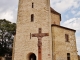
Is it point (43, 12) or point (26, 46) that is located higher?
point (43, 12)

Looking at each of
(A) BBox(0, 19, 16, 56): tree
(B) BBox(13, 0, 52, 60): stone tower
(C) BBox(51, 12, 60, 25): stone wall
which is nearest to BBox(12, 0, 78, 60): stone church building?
(B) BBox(13, 0, 52, 60): stone tower

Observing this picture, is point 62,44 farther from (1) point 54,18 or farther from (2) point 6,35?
(2) point 6,35

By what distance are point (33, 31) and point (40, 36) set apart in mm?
1648

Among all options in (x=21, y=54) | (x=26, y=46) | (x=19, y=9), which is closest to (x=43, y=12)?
(x=19, y=9)

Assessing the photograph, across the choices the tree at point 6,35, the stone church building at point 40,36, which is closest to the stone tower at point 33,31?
the stone church building at point 40,36

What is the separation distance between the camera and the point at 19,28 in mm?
22219

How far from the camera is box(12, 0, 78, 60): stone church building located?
20.4m

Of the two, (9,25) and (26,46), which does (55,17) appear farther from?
(9,25)

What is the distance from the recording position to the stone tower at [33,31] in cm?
2027

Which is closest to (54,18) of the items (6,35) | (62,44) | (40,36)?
(62,44)

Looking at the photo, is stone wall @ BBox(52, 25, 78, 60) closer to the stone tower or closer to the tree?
the stone tower

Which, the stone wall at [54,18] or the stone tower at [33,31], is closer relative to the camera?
the stone tower at [33,31]

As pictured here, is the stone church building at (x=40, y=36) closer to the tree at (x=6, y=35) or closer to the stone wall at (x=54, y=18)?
the stone wall at (x=54, y=18)

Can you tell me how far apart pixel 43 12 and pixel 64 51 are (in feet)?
22.4
